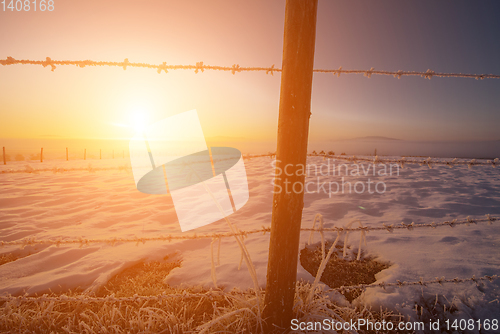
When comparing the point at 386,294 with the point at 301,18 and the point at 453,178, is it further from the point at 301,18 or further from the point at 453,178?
the point at 453,178

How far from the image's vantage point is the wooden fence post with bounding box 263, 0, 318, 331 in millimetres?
1161

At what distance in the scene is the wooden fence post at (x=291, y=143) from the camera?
3.81ft

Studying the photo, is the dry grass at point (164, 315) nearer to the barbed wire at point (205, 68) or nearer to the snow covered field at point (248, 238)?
the snow covered field at point (248, 238)

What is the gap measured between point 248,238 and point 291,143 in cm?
255

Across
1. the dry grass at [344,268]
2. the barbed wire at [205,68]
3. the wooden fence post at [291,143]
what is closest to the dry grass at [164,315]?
the wooden fence post at [291,143]

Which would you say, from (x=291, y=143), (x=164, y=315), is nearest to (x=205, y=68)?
(x=291, y=143)

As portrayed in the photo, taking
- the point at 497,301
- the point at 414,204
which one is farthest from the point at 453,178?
the point at 497,301

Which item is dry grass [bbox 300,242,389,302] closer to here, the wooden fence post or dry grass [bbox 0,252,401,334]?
dry grass [bbox 0,252,401,334]

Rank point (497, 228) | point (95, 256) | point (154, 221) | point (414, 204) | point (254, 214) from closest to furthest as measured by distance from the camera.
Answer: point (95, 256) < point (497, 228) < point (154, 221) < point (254, 214) < point (414, 204)

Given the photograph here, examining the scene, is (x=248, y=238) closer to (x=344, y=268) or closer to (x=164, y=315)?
(x=344, y=268)

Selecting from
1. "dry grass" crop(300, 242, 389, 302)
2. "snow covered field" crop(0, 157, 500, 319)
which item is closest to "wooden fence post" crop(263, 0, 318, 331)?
"snow covered field" crop(0, 157, 500, 319)

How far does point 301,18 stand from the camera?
1.14 meters

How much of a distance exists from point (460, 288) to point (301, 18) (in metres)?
2.79

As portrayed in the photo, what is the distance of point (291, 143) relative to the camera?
3.94ft
